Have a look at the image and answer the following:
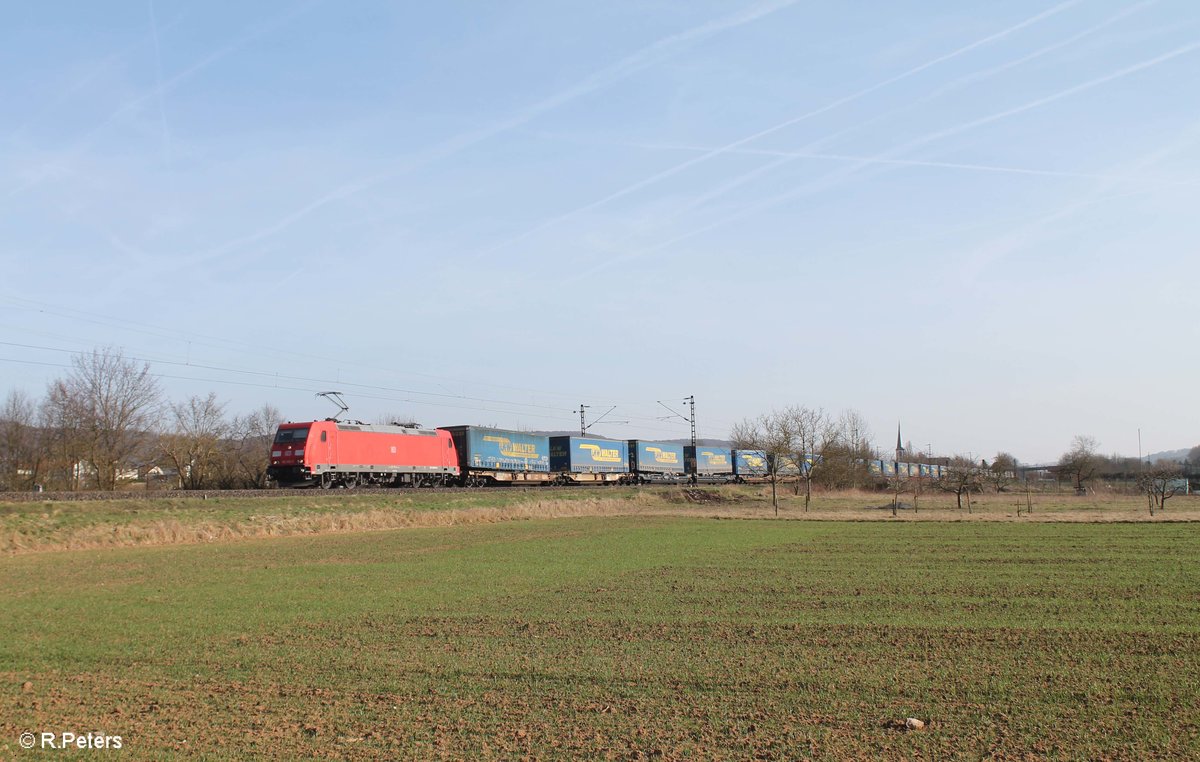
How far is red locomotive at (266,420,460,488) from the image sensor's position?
4294 centimetres

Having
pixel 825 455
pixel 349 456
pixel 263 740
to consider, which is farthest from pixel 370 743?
pixel 825 455

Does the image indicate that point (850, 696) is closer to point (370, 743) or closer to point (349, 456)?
point (370, 743)

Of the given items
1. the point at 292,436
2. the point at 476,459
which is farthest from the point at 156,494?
the point at 476,459

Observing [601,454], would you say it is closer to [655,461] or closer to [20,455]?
[655,461]

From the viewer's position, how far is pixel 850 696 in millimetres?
8789

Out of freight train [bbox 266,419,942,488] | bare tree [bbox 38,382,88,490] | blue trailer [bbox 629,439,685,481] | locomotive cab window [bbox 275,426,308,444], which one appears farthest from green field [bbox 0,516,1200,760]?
blue trailer [bbox 629,439,685,481]

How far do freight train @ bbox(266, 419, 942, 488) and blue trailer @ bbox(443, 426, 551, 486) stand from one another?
70 millimetres

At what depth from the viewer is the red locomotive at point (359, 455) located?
4294 cm

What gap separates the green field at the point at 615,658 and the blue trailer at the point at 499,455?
3498 cm

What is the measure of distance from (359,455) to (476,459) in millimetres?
11974

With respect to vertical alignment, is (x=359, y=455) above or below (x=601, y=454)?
above

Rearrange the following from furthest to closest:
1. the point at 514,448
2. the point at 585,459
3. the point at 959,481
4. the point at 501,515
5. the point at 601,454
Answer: the point at 601,454 → the point at 585,459 → the point at 514,448 → the point at 959,481 → the point at 501,515

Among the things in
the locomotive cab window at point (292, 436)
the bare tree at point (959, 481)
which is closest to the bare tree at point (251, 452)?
the locomotive cab window at point (292, 436)

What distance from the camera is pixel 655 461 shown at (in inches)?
3039
